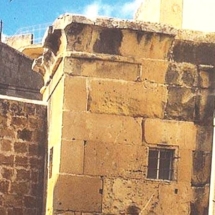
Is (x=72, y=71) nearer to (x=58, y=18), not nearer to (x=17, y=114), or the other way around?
(x=58, y=18)

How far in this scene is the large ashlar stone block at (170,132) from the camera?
6758mm

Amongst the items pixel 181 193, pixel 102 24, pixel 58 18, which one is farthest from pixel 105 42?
pixel 181 193

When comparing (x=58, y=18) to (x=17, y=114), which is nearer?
(x=58, y=18)

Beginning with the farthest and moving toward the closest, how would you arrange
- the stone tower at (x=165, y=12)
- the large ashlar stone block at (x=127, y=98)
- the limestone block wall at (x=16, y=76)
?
the limestone block wall at (x=16, y=76), the stone tower at (x=165, y=12), the large ashlar stone block at (x=127, y=98)

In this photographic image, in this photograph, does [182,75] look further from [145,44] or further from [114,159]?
[114,159]

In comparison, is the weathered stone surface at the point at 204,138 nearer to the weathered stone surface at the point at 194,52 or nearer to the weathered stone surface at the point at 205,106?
the weathered stone surface at the point at 205,106

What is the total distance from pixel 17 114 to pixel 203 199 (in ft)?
9.84

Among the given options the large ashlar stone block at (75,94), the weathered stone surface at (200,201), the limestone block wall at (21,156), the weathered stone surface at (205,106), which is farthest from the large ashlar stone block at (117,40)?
the limestone block wall at (21,156)

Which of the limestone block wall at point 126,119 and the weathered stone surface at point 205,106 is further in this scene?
the weathered stone surface at point 205,106

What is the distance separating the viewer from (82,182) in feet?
21.4

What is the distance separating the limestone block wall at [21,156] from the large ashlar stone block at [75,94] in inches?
72.0

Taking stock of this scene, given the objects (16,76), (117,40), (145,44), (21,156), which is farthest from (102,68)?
(16,76)

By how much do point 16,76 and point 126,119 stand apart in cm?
1102

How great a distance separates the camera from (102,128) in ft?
21.8
